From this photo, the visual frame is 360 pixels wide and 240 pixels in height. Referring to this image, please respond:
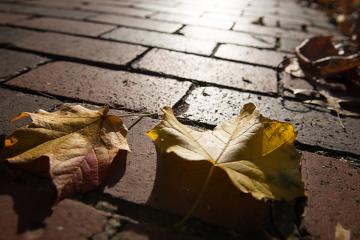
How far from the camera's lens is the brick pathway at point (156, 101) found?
2.90ft

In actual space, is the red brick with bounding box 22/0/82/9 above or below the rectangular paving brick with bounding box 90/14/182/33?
above

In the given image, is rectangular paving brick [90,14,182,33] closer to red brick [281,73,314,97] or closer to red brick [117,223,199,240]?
red brick [281,73,314,97]

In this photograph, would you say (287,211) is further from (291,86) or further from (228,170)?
(291,86)

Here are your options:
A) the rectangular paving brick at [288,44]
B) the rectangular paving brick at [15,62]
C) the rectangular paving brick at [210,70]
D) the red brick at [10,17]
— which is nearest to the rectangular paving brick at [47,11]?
the red brick at [10,17]

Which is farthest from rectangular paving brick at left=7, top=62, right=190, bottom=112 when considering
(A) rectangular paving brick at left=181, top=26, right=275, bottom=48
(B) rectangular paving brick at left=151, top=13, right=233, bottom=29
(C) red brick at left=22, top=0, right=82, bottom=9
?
(C) red brick at left=22, top=0, right=82, bottom=9

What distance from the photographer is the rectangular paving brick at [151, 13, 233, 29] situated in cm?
333

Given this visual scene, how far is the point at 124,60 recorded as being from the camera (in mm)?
2082

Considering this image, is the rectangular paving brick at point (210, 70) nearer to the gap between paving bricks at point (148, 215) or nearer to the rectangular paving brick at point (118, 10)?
the gap between paving bricks at point (148, 215)

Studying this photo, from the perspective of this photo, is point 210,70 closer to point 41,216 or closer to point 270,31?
point 41,216

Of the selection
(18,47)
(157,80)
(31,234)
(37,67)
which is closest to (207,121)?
(157,80)

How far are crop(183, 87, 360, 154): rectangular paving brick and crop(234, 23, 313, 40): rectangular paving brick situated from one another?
1.69 meters

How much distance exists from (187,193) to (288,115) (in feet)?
2.71

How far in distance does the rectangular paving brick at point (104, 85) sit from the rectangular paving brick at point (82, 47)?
20 cm

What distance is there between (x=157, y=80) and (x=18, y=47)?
1.08 meters
